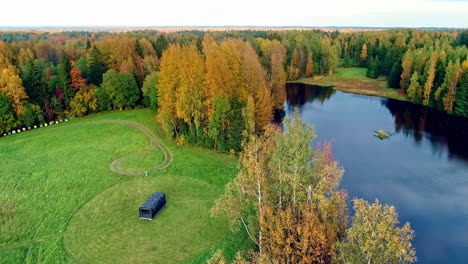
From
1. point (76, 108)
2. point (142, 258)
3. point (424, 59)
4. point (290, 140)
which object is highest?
point (424, 59)

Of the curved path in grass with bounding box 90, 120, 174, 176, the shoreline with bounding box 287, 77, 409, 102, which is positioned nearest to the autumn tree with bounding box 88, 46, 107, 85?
the curved path in grass with bounding box 90, 120, 174, 176

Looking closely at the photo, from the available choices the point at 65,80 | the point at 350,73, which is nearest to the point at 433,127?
the point at 350,73

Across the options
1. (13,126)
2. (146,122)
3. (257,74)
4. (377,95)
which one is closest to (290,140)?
(257,74)

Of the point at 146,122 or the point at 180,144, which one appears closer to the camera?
the point at 180,144

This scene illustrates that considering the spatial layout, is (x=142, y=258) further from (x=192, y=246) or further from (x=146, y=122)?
(x=146, y=122)

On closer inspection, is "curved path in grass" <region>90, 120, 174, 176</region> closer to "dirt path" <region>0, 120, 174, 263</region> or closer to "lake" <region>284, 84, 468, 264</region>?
"dirt path" <region>0, 120, 174, 263</region>

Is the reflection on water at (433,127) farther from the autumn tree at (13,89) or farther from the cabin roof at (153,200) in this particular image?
the autumn tree at (13,89)
